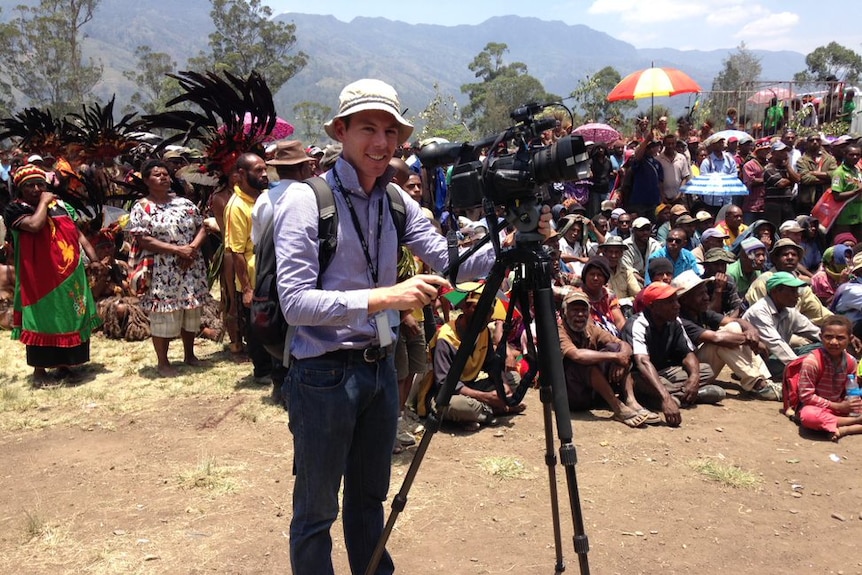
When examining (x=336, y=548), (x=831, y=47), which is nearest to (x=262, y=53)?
(x=831, y=47)

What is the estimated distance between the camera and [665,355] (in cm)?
553

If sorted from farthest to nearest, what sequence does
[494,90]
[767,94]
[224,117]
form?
[494,90] < [767,94] < [224,117]

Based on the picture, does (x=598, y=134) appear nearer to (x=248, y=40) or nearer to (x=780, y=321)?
(x=780, y=321)

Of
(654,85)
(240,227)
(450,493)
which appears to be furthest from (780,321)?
(654,85)

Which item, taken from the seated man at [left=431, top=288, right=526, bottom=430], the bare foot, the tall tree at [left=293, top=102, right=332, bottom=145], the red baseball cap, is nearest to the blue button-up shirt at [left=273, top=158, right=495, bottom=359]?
the seated man at [left=431, top=288, right=526, bottom=430]

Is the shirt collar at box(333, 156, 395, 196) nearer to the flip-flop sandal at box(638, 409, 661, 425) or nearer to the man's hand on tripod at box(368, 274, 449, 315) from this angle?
the man's hand on tripod at box(368, 274, 449, 315)

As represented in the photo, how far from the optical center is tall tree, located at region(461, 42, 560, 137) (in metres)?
60.8

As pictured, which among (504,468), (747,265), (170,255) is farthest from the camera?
(747,265)

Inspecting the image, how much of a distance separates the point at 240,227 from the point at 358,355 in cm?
356

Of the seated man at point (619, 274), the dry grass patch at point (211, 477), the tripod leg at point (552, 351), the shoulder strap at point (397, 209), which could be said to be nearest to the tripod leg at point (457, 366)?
the tripod leg at point (552, 351)

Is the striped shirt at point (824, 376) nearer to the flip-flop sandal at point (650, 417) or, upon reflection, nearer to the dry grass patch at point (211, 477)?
the flip-flop sandal at point (650, 417)

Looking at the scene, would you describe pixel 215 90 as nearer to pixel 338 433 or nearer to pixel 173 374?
pixel 173 374

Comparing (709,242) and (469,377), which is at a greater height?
(709,242)

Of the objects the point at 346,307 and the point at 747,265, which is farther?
the point at 747,265
